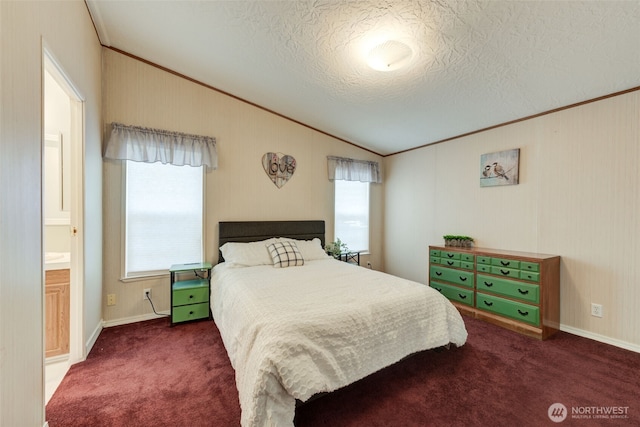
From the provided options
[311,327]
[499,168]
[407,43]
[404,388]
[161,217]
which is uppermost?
[407,43]

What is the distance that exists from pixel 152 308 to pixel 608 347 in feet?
15.0

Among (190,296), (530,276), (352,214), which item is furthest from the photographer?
(352,214)

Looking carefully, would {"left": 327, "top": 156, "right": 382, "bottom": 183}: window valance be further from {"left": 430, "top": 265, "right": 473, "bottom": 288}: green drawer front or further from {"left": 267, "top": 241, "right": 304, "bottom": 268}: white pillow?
{"left": 430, "top": 265, "right": 473, "bottom": 288}: green drawer front

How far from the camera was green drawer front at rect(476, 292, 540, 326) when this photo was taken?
264 centimetres

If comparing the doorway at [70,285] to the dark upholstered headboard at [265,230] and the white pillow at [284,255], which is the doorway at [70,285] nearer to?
the dark upholstered headboard at [265,230]

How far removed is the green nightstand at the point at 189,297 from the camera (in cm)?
285

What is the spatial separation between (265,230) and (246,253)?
541mm

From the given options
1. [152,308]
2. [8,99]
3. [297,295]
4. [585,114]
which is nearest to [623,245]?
[585,114]

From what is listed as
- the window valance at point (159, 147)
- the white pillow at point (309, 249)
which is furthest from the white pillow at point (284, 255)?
the window valance at point (159, 147)

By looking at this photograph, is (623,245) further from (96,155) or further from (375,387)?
(96,155)

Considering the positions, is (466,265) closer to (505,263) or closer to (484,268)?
(484,268)

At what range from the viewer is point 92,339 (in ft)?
7.95

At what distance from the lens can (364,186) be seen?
473cm

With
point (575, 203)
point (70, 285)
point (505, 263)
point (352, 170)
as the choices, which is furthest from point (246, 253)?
point (575, 203)
